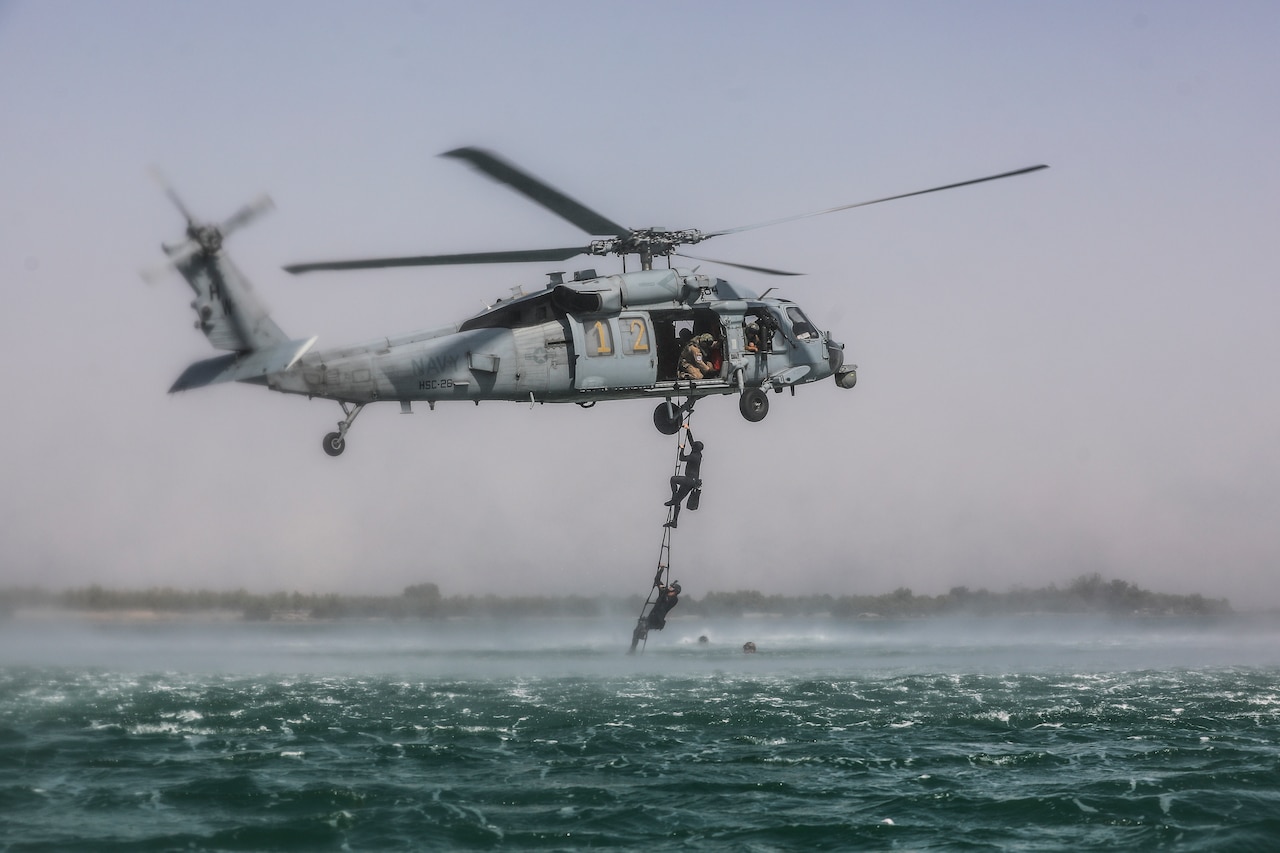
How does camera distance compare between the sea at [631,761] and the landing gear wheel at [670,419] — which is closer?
the sea at [631,761]

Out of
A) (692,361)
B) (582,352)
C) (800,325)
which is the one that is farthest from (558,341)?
(800,325)

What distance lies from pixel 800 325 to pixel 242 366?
581 inches

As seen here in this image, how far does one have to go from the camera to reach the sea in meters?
20.0

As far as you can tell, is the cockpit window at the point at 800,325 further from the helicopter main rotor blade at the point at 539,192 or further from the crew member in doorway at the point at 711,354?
the helicopter main rotor blade at the point at 539,192

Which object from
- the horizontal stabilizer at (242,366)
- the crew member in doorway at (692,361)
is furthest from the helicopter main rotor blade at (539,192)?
the horizontal stabilizer at (242,366)

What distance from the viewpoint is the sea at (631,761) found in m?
20.0

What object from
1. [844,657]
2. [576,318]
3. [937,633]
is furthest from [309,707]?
[937,633]

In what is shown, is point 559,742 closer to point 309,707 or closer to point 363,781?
point 363,781

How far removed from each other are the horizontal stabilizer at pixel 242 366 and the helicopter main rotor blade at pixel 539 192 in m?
5.19

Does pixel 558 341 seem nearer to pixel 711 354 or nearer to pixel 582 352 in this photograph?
pixel 582 352

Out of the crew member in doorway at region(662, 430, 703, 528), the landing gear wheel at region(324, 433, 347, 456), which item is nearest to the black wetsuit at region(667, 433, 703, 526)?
the crew member in doorway at region(662, 430, 703, 528)

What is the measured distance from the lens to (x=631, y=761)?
2641 centimetres

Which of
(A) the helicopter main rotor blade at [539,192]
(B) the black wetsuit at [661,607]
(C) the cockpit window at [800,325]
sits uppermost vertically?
(A) the helicopter main rotor blade at [539,192]

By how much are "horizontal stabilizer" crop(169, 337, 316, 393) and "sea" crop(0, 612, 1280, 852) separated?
8263 millimetres
